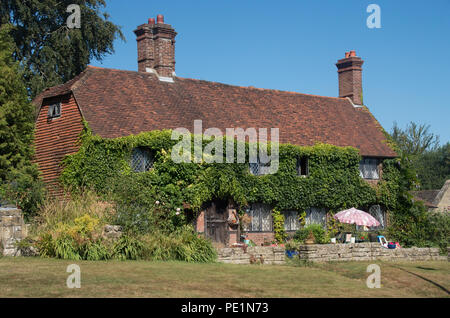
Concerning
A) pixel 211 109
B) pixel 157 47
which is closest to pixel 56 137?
pixel 157 47

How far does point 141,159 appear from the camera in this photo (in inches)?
1061

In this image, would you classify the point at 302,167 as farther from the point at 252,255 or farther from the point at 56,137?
the point at 56,137

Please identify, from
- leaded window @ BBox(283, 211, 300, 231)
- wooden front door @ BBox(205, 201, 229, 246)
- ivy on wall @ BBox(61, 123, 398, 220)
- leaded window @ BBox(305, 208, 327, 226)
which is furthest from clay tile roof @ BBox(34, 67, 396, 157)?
wooden front door @ BBox(205, 201, 229, 246)

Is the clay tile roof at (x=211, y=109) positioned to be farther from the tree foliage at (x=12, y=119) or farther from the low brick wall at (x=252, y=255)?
the low brick wall at (x=252, y=255)

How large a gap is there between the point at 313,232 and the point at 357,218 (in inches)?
97.1

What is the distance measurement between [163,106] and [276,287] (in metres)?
17.1

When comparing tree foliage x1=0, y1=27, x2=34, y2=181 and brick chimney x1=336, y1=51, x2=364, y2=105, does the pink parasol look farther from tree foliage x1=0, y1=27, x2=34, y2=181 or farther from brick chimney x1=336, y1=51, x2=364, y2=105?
tree foliage x1=0, y1=27, x2=34, y2=181

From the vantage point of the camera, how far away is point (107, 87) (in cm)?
2992

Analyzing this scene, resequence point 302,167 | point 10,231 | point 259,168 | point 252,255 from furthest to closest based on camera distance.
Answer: point 302,167, point 259,168, point 252,255, point 10,231

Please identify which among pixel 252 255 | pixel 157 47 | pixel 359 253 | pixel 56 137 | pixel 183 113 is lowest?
pixel 359 253

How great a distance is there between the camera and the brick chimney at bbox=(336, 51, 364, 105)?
127 feet

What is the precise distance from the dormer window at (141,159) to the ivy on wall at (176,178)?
29 centimetres

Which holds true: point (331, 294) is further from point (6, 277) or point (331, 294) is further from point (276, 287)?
point (6, 277)

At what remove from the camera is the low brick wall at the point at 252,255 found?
71.4 feet
